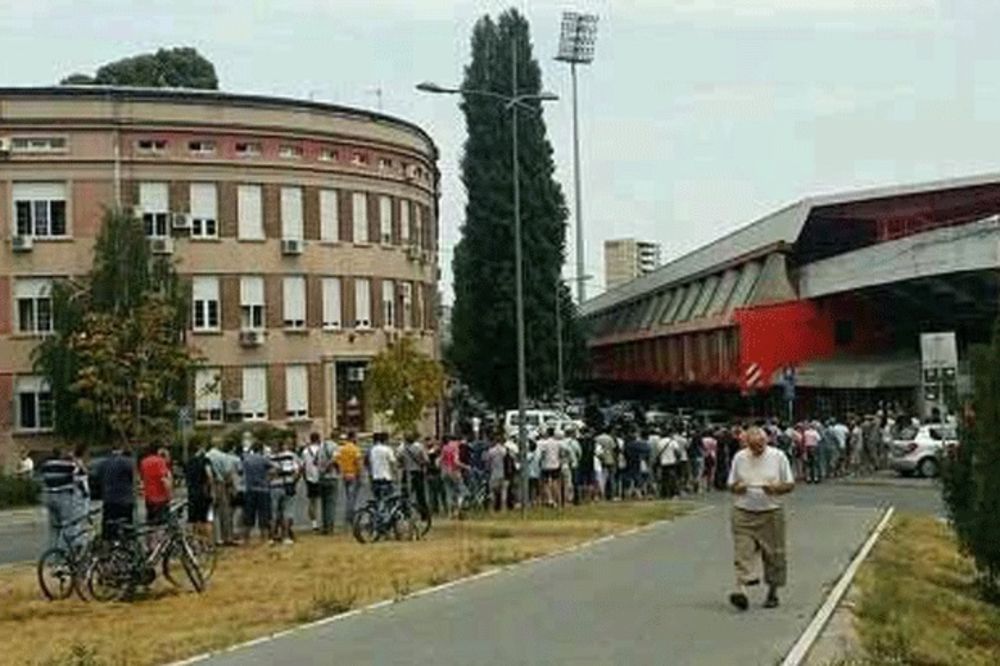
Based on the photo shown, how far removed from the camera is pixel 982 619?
19.1m

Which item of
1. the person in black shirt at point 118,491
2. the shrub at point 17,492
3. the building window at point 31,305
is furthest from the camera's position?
the building window at point 31,305

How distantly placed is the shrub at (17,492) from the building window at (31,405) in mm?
12715

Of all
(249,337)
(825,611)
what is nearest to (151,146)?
(249,337)

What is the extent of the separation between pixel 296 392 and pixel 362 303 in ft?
18.0

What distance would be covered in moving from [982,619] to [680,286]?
7164 centimetres

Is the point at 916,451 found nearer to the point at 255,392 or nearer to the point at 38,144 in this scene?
the point at 255,392

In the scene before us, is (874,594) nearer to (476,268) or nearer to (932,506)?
(932,506)

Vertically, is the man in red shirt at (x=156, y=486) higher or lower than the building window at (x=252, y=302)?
lower

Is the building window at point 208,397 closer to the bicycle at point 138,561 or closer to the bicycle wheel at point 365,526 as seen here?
the bicycle wheel at point 365,526

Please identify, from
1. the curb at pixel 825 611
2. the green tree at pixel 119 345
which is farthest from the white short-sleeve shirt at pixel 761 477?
the green tree at pixel 119 345

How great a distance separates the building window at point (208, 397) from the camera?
65.3 m

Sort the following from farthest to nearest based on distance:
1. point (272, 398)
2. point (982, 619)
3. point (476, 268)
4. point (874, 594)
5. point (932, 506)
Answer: point (476, 268) < point (272, 398) < point (932, 506) < point (982, 619) < point (874, 594)

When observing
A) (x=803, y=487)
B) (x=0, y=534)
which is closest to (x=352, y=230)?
(x=803, y=487)

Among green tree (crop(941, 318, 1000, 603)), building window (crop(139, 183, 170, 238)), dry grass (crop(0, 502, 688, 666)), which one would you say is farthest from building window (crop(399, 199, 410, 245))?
green tree (crop(941, 318, 1000, 603))
